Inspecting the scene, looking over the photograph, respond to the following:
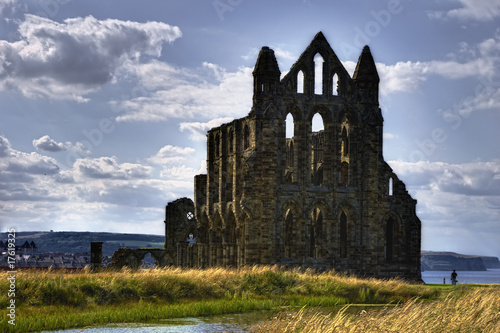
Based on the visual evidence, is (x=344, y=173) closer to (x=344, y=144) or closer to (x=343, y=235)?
(x=344, y=144)

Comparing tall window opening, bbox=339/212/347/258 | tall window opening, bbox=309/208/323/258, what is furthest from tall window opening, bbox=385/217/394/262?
tall window opening, bbox=309/208/323/258

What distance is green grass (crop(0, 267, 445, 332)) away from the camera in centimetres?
2417

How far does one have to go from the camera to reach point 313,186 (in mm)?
44812

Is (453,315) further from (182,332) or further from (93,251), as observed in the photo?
(93,251)

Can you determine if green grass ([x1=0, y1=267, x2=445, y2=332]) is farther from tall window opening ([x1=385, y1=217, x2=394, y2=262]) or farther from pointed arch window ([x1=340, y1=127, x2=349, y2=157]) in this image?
pointed arch window ([x1=340, y1=127, x2=349, y2=157])

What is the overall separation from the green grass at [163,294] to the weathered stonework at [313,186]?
9.14 metres

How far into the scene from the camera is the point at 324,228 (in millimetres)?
45094

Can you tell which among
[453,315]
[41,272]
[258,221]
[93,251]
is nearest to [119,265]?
[93,251]

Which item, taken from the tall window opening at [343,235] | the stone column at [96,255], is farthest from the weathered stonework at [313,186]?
the stone column at [96,255]

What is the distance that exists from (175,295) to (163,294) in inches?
19.8

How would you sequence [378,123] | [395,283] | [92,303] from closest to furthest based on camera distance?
[92,303] → [395,283] → [378,123]

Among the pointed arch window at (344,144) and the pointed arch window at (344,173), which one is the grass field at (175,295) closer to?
the pointed arch window at (344,173)

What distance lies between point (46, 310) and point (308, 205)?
74.4 feet

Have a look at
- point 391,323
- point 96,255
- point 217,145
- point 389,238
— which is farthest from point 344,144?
point 391,323
